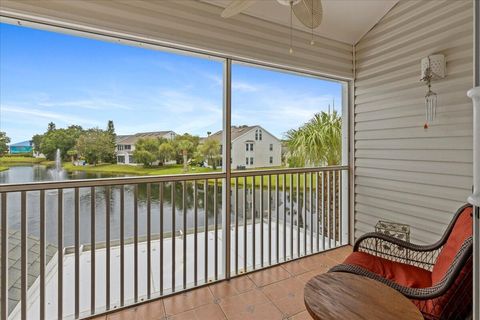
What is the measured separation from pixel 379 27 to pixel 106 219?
3715 millimetres

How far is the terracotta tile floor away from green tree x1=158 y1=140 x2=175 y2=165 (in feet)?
4.32

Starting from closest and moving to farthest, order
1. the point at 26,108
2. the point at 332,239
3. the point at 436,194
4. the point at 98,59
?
1. the point at 26,108
2. the point at 98,59
3. the point at 436,194
4. the point at 332,239

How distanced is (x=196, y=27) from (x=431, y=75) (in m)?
2.35

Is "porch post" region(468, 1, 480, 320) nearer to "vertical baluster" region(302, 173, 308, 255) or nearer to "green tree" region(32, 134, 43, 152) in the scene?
"vertical baluster" region(302, 173, 308, 255)

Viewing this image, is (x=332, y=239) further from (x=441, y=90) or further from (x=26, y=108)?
(x=26, y=108)

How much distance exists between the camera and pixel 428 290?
150 centimetres

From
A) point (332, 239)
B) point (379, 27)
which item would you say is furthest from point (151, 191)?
point (379, 27)

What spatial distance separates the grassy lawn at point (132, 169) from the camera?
2.16 meters

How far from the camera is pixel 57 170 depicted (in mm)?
2066

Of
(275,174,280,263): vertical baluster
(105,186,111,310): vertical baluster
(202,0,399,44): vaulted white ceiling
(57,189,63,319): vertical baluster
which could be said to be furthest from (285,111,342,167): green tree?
(57,189,63,319): vertical baluster

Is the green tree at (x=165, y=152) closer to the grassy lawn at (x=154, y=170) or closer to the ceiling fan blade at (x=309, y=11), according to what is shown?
the grassy lawn at (x=154, y=170)

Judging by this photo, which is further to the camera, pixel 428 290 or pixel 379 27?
pixel 379 27

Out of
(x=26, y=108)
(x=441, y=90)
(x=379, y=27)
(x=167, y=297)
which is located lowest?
(x=167, y=297)

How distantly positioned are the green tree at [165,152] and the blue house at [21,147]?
989 millimetres
